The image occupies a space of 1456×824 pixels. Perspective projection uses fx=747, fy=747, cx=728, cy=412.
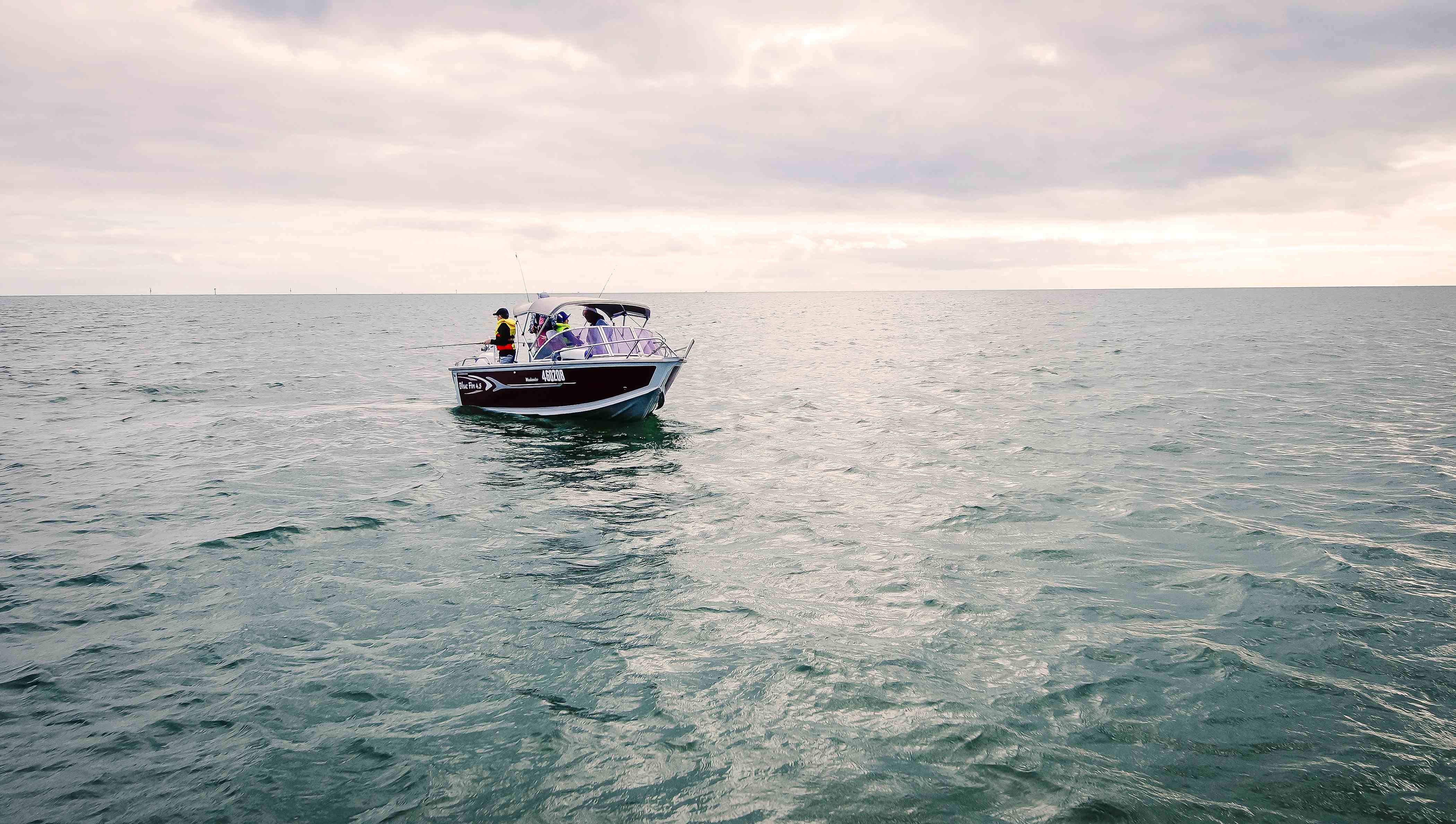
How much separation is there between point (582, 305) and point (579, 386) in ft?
7.38

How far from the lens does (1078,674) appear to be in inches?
274

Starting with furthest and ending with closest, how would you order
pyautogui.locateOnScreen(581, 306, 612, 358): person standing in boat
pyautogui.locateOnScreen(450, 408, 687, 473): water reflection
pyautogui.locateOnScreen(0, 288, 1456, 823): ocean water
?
1. pyautogui.locateOnScreen(581, 306, 612, 358): person standing in boat
2. pyautogui.locateOnScreen(450, 408, 687, 473): water reflection
3. pyautogui.locateOnScreen(0, 288, 1456, 823): ocean water

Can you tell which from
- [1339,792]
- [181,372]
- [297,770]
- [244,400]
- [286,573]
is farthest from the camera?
[181,372]

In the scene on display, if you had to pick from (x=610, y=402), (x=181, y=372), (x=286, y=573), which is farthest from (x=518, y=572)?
(x=181, y=372)

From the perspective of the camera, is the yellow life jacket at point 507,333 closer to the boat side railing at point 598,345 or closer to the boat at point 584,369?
the boat at point 584,369

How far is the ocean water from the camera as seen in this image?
5.46 m

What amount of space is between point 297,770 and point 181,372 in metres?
37.2

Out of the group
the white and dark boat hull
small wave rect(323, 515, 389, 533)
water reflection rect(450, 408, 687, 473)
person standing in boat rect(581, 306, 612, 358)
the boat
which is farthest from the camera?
person standing in boat rect(581, 306, 612, 358)

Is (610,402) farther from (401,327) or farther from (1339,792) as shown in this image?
(401,327)

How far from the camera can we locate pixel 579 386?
2002cm

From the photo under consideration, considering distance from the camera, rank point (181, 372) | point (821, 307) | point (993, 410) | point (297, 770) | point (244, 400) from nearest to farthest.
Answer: point (297, 770)
point (993, 410)
point (244, 400)
point (181, 372)
point (821, 307)

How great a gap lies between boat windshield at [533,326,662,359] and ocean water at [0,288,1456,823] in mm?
2102

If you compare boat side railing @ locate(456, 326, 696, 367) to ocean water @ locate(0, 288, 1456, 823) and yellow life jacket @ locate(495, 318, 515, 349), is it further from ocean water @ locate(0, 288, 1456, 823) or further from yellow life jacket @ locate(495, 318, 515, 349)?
ocean water @ locate(0, 288, 1456, 823)

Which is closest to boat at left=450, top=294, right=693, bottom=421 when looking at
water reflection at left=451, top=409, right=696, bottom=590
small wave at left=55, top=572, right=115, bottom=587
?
water reflection at left=451, top=409, right=696, bottom=590
